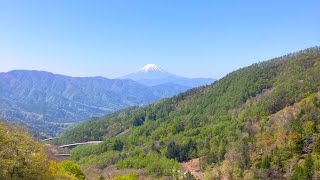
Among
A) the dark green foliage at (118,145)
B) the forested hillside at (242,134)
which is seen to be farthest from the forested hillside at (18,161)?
the dark green foliage at (118,145)

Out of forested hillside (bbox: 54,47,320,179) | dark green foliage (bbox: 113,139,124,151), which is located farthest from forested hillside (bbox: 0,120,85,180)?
dark green foliage (bbox: 113,139,124,151)

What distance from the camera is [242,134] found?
117 m

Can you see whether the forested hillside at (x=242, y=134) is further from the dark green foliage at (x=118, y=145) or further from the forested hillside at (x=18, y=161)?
the forested hillside at (x=18, y=161)

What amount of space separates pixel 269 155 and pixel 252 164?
6.95 meters

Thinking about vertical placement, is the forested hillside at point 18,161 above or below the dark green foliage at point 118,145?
above

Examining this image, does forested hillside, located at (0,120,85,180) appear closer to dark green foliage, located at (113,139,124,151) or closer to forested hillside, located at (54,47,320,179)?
forested hillside, located at (54,47,320,179)

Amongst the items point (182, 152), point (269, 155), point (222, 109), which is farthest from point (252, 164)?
point (222, 109)

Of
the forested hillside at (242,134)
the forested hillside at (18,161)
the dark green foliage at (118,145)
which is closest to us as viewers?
the forested hillside at (18,161)

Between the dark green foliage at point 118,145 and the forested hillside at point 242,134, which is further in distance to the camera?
the dark green foliage at point 118,145

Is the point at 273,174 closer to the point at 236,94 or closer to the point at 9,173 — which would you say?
the point at 9,173

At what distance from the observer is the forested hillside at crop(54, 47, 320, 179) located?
86.6 m

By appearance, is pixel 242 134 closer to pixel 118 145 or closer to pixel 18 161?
pixel 118 145

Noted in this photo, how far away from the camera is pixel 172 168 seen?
10906 centimetres

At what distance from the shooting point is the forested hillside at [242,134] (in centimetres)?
8662
